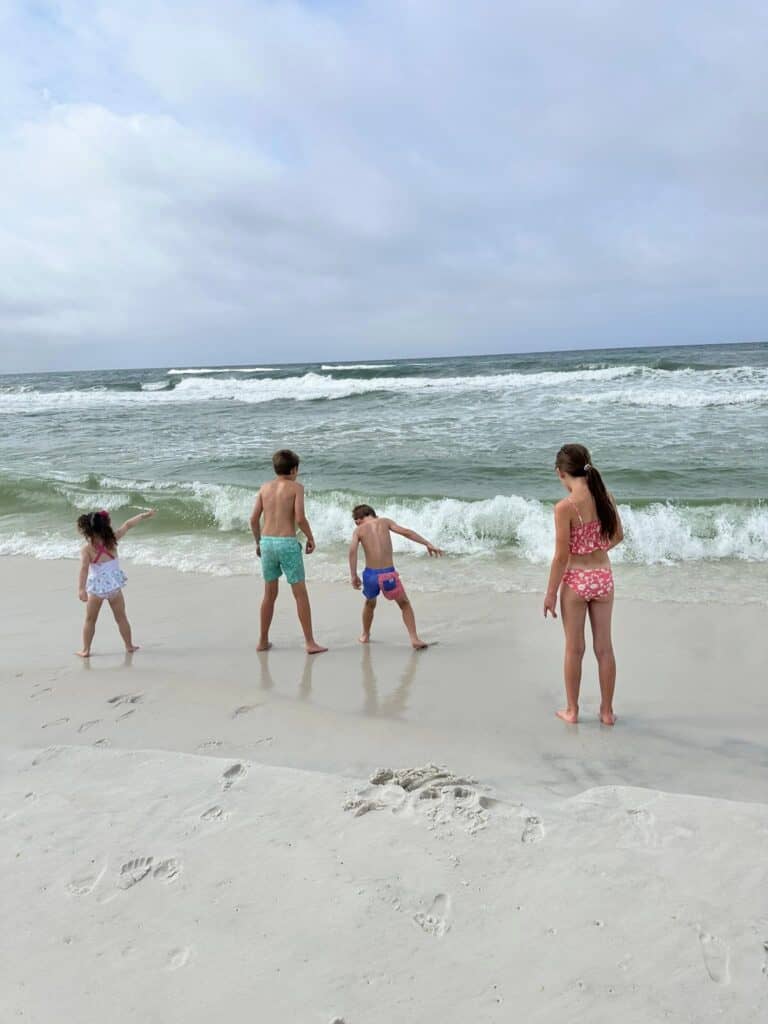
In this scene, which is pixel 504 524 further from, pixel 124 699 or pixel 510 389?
pixel 510 389

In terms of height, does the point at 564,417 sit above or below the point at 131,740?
above

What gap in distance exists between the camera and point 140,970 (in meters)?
2.13

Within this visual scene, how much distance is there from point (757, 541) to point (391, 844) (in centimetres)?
730

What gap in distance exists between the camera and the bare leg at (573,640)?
4.11 meters

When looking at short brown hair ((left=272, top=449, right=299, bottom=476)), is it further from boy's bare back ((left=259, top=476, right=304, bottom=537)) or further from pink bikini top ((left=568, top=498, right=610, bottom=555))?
pink bikini top ((left=568, top=498, right=610, bottom=555))

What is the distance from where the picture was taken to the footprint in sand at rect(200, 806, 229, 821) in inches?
114

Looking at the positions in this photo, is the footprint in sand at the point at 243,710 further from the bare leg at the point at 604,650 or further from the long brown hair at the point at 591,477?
the long brown hair at the point at 591,477

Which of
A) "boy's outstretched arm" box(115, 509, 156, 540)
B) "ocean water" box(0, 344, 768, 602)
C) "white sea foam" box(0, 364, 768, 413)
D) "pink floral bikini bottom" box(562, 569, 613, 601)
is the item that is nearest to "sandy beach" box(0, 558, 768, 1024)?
"pink floral bikini bottom" box(562, 569, 613, 601)

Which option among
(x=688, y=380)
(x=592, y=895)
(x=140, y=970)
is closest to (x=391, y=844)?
(x=592, y=895)

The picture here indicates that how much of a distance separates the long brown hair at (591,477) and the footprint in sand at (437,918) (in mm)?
2334

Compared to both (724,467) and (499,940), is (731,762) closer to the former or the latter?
(499,940)

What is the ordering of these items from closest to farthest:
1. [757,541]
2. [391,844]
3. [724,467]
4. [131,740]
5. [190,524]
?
[391,844] < [131,740] < [757,541] < [190,524] < [724,467]

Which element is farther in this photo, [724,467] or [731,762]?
[724,467]

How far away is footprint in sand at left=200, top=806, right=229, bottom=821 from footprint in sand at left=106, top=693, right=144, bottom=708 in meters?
1.99
